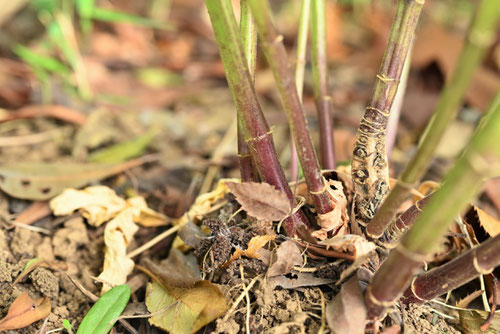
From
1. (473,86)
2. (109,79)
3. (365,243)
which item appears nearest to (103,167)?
(365,243)

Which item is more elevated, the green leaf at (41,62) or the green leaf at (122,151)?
the green leaf at (41,62)

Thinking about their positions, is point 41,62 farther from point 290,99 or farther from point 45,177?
point 290,99

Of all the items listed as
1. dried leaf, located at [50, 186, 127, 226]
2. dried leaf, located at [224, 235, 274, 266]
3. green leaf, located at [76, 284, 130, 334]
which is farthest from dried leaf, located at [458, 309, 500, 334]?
dried leaf, located at [50, 186, 127, 226]

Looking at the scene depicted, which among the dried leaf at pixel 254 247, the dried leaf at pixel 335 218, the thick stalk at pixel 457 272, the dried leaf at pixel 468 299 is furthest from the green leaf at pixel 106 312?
the dried leaf at pixel 468 299

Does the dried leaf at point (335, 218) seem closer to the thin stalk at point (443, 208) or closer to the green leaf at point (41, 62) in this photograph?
the thin stalk at point (443, 208)

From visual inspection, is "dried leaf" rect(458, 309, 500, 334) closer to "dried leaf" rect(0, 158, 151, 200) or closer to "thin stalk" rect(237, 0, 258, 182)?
"thin stalk" rect(237, 0, 258, 182)

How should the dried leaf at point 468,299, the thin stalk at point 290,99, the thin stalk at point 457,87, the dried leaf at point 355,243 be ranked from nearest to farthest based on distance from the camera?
1. the thin stalk at point 457,87
2. the thin stalk at point 290,99
3. the dried leaf at point 355,243
4. the dried leaf at point 468,299
